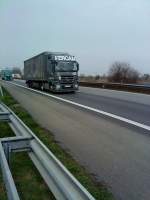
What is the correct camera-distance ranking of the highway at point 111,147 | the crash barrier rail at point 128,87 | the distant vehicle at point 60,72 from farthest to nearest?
the crash barrier rail at point 128,87 < the distant vehicle at point 60,72 < the highway at point 111,147

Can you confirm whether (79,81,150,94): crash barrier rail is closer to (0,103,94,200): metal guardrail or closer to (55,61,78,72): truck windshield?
(55,61,78,72): truck windshield

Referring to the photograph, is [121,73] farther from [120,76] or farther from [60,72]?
[60,72]

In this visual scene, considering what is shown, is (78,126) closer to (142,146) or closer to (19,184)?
(142,146)

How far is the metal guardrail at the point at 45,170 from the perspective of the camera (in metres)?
3.88

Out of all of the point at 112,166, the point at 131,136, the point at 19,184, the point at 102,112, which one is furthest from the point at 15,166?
the point at 102,112

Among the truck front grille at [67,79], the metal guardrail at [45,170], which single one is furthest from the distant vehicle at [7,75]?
the metal guardrail at [45,170]

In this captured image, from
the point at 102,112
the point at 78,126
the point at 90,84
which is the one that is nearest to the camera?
the point at 78,126

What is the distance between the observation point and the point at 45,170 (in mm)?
5082

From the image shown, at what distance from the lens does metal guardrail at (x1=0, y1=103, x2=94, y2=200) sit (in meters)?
3.88

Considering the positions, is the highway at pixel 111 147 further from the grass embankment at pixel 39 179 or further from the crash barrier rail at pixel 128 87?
the crash barrier rail at pixel 128 87

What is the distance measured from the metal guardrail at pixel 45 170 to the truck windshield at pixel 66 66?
2325 cm

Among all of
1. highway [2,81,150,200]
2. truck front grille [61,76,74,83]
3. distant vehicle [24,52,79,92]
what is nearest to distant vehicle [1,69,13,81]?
distant vehicle [24,52,79,92]

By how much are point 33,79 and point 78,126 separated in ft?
94.2

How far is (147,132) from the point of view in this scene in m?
10.2
